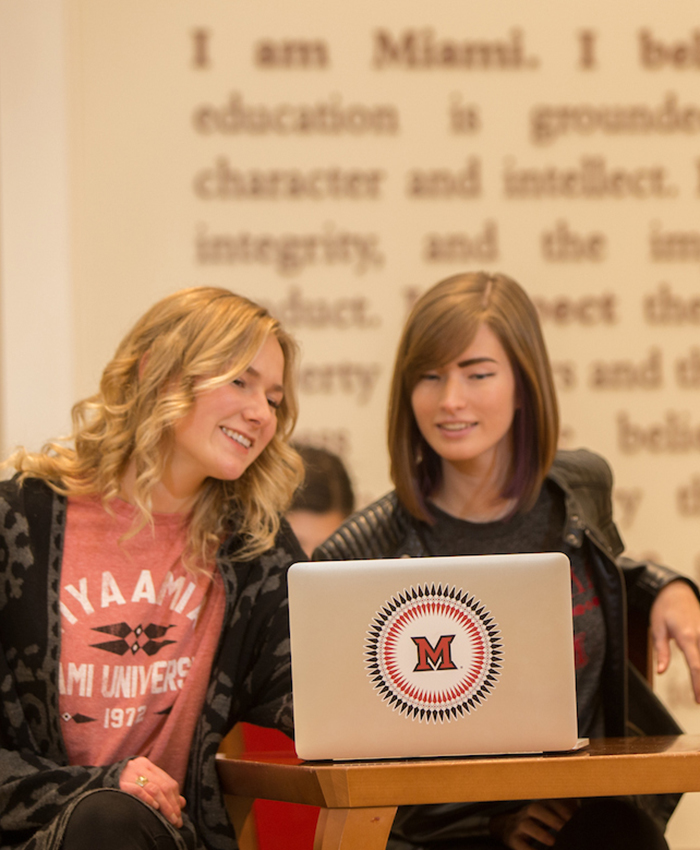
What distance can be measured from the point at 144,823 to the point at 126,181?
1.88m

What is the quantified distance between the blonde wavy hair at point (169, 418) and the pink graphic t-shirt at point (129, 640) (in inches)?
→ 1.6

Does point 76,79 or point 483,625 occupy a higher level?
point 76,79

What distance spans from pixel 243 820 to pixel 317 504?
98 cm

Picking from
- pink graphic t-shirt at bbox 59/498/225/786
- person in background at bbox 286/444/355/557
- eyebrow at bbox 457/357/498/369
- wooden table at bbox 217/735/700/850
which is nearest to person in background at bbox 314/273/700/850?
eyebrow at bbox 457/357/498/369

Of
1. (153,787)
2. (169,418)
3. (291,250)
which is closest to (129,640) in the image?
(153,787)

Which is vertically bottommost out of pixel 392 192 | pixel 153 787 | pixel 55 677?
pixel 153 787

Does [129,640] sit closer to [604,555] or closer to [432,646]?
[432,646]

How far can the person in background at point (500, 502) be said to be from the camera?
1.69 metres

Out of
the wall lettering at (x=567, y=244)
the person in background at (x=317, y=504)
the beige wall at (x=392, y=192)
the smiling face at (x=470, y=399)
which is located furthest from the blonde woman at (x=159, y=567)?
the wall lettering at (x=567, y=244)

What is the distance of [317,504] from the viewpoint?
8.10 feet

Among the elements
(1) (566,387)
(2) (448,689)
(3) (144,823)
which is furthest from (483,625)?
(1) (566,387)

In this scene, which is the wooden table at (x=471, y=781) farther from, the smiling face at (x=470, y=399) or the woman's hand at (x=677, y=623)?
the smiling face at (x=470, y=399)

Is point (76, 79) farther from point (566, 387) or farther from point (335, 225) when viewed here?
point (566, 387)

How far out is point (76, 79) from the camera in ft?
8.83
